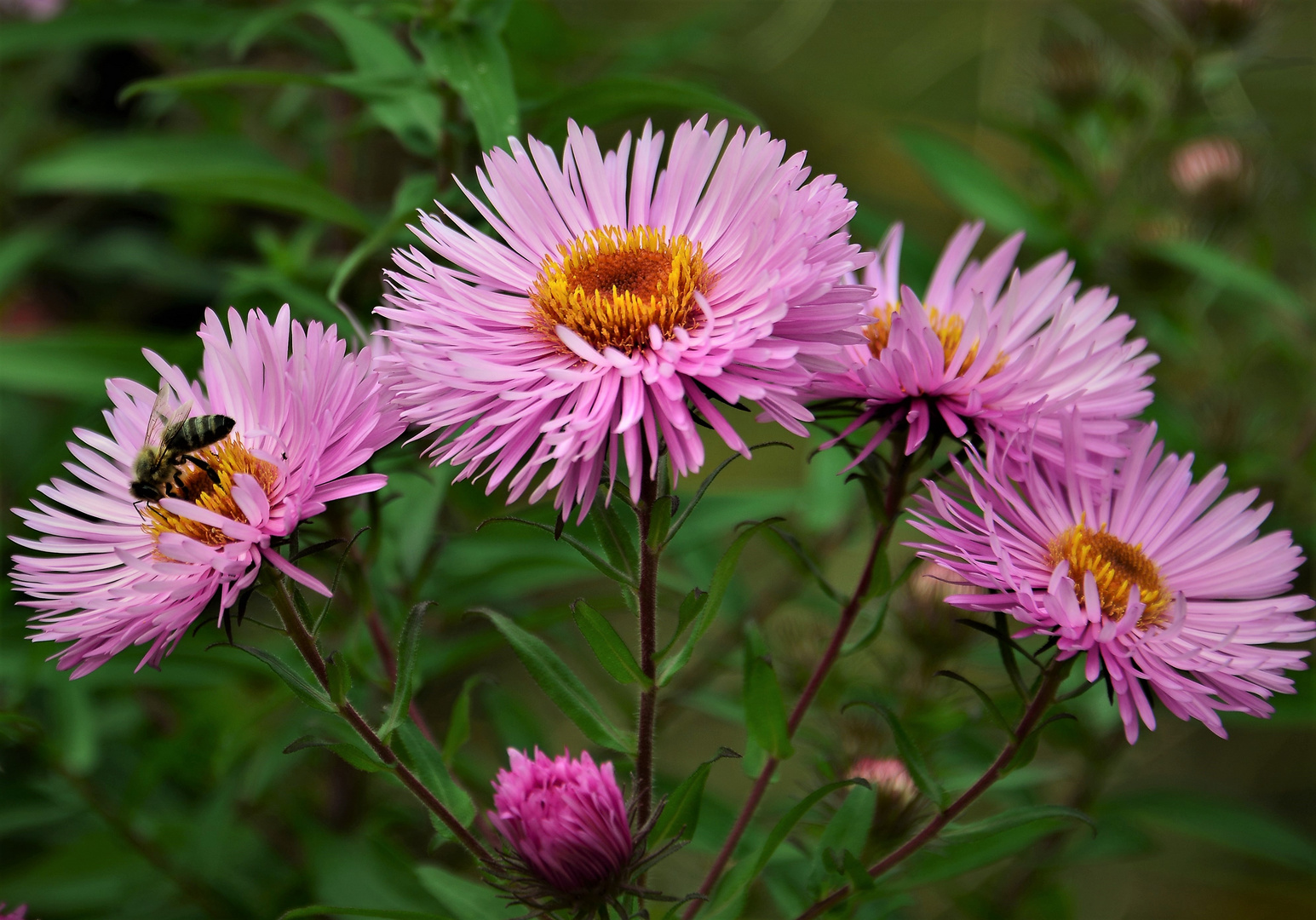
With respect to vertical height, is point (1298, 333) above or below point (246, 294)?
above

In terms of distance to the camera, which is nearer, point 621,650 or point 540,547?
point 621,650

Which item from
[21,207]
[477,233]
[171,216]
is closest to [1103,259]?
[477,233]

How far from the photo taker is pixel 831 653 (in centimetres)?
54

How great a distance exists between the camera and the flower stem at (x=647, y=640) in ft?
1.47

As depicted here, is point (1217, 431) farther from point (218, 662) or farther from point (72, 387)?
point (72, 387)

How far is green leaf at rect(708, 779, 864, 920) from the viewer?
0.48m

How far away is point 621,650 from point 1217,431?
823 millimetres

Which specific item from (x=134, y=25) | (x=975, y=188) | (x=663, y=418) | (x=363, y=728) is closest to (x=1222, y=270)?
(x=975, y=188)

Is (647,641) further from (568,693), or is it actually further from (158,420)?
(158,420)

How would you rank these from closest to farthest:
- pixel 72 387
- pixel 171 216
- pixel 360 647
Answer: pixel 360 647
pixel 72 387
pixel 171 216

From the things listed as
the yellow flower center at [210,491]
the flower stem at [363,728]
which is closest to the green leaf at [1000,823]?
the flower stem at [363,728]

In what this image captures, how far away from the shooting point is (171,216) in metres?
1.41

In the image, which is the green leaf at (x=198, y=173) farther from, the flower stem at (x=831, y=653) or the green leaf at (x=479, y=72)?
the flower stem at (x=831, y=653)

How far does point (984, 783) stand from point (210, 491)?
15.7 inches
